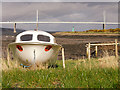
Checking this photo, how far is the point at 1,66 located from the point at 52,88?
3574 millimetres

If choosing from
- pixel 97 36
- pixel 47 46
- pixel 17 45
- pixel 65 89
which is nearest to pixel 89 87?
pixel 65 89

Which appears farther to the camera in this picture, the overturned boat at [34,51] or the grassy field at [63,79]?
the overturned boat at [34,51]

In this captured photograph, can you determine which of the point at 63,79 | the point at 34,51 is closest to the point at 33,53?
the point at 34,51

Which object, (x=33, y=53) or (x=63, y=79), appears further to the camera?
(x=33, y=53)

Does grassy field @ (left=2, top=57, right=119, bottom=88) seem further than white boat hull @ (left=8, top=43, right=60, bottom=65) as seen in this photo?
No

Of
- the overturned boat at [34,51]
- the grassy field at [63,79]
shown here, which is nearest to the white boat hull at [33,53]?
the overturned boat at [34,51]

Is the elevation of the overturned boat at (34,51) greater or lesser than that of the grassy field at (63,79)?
greater

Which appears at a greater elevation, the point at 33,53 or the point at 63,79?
the point at 33,53

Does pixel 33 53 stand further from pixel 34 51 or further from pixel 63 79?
pixel 63 79

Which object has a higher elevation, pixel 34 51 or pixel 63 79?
pixel 34 51

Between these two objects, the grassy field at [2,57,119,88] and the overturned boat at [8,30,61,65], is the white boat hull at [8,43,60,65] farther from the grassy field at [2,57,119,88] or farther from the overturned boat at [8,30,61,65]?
the grassy field at [2,57,119,88]

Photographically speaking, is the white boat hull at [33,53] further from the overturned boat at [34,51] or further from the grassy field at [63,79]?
the grassy field at [63,79]

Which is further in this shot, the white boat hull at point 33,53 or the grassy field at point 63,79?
the white boat hull at point 33,53

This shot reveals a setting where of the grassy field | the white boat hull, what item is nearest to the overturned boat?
the white boat hull
